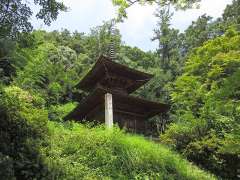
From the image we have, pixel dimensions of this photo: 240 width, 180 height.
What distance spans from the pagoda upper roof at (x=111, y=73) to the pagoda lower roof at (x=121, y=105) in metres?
1.79

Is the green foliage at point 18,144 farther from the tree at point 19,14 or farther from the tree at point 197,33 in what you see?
the tree at point 197,33

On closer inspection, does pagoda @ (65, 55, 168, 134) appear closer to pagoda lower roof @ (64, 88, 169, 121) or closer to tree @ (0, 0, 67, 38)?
pagoda lower roof @ (64, 88, 169, 121)

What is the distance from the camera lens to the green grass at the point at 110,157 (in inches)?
596

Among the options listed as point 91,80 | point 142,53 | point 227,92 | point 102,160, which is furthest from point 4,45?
point 142,53

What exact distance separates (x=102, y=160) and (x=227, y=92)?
18.8 feet

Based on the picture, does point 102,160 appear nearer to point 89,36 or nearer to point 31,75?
point 31,75

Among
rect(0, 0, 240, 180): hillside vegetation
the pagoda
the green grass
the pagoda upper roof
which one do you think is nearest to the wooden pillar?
the pagoda

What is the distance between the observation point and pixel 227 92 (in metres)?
15.4

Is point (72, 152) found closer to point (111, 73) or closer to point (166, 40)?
point (111, 73)

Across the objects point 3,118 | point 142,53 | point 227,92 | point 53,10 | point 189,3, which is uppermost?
→ point 142,53

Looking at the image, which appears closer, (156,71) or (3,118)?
(3,118)

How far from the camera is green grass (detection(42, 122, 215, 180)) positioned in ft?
49.6

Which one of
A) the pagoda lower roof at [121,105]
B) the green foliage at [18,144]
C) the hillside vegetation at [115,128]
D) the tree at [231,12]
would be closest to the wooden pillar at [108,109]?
the pagoda lower roof at [121,105]

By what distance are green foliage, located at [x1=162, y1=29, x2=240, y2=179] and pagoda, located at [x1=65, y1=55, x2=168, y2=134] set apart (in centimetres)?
298
